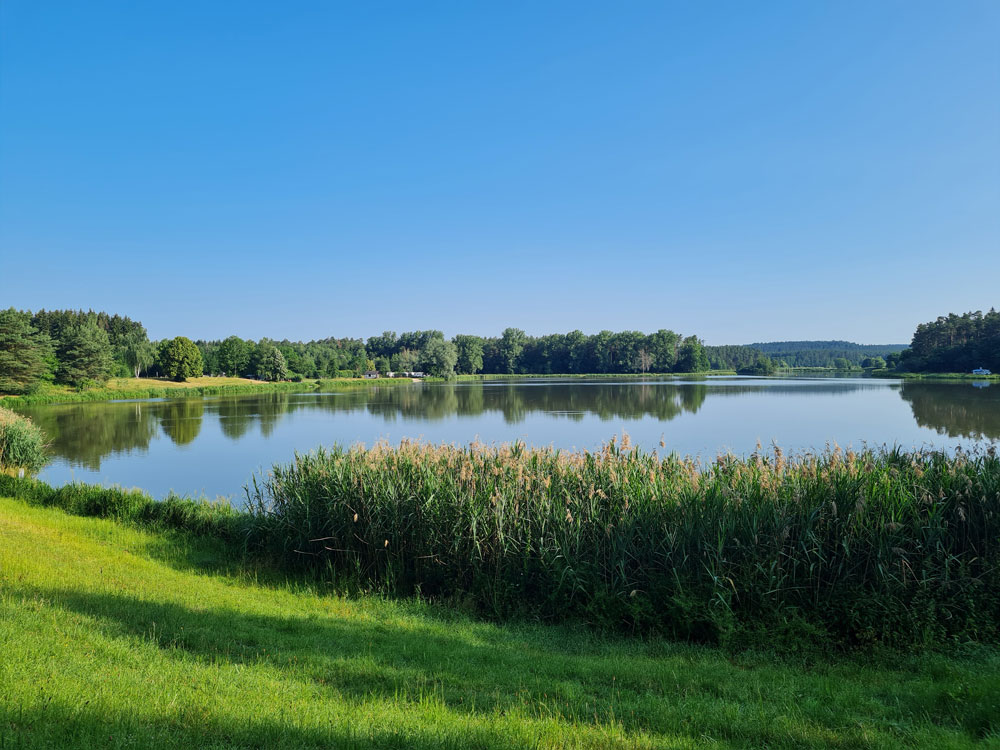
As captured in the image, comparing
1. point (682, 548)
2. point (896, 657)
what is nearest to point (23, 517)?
point (682, 548)

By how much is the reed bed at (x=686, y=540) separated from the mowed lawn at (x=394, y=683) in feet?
2.10

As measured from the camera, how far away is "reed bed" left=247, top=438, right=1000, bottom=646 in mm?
7109

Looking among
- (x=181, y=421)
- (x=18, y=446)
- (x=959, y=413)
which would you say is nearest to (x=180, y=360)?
(x=181, y=421)

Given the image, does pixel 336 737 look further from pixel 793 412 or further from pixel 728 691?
pixel 793 412

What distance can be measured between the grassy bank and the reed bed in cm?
5086

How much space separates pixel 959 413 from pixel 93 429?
2094 inches

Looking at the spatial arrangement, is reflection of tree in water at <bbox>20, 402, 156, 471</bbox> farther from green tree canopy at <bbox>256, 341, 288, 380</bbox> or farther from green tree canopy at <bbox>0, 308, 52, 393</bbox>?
green tree canopy at <bbox>256, 341, 288, 380</bbox>

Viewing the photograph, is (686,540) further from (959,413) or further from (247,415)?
(247,415)

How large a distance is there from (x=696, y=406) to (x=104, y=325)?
12257 centimetres

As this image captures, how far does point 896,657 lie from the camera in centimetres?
637

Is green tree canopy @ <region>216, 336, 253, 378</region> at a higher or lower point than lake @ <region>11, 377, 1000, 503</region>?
higher

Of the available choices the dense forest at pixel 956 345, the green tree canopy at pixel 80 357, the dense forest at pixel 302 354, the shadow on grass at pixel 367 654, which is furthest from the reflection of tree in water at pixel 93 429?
the dense forest at pixel 956 345

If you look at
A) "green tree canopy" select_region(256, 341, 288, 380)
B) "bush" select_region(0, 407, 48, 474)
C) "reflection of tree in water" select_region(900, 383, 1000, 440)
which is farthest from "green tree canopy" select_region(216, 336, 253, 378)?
"reflection of tree in water" select_region(900, 383, 1000, 440)

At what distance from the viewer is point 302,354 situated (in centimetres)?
12925
